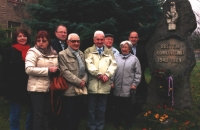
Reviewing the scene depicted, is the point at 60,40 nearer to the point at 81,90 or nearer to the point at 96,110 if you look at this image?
the point at 81,90

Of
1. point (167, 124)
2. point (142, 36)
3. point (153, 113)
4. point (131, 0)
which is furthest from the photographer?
point (142, 36)

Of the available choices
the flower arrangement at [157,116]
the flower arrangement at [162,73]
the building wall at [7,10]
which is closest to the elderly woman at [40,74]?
the flower arrangement at [157,116]

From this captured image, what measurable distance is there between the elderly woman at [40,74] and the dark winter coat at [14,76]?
0.33 meters

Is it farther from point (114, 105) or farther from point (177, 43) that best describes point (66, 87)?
point (177, 43)

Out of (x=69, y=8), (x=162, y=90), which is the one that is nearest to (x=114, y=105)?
(x=162, y=90)

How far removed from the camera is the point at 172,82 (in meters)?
5.38

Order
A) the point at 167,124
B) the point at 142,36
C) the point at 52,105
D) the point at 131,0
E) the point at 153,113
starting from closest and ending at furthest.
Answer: the point at 52,105
the point at 167,124
the point at 153,113
the point at 131,0
the point at 142,36

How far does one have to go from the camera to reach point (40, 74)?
11.3ft

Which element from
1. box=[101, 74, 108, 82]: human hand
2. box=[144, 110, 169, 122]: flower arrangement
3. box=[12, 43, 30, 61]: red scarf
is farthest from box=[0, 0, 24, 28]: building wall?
box=[101, 74, 108, 82]: human hand

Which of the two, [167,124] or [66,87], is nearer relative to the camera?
[66,87]

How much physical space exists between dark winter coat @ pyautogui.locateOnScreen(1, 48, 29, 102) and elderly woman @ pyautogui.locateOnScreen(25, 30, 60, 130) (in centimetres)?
33

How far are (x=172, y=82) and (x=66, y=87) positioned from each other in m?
2.79

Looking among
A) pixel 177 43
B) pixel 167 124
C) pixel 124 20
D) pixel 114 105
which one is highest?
pixel 124 20

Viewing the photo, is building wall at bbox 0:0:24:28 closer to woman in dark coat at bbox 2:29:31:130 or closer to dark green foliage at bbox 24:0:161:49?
dark green foliage at bbox 24:0:161:49
